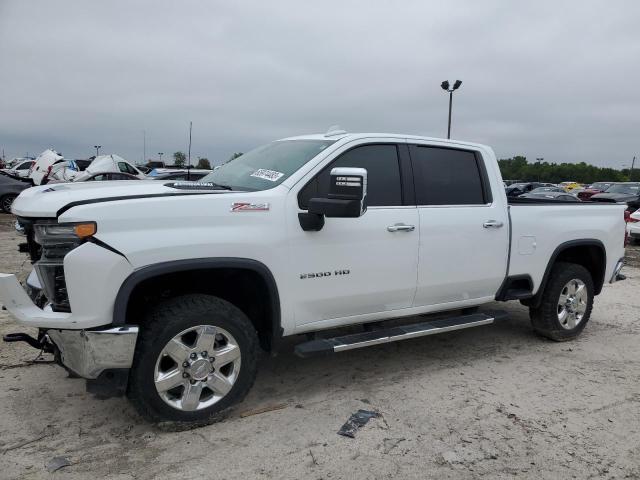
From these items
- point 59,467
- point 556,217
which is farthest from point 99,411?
point 556,217

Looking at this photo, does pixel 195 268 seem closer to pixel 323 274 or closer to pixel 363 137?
pixel 323 274

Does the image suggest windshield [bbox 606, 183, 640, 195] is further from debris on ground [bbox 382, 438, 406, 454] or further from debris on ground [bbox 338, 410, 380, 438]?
debris on ground [bbox 382, 438, 406, 454]

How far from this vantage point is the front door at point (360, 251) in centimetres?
361

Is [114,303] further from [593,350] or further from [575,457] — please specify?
[593,350]

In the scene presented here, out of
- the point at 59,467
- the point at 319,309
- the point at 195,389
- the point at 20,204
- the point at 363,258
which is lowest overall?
the point at 59,467

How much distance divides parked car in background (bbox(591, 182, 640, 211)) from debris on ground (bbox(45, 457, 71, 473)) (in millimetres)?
19011

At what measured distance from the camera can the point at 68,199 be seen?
3070 millimetres

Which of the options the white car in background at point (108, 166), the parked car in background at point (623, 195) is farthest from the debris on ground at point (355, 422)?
the parked car in background at point (623, 195)

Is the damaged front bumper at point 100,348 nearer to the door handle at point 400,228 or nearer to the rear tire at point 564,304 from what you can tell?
the door handle at point 400,228

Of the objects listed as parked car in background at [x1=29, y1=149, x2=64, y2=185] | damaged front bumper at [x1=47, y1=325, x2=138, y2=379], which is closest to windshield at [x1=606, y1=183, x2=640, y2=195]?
parked car in background at [x1=29, y1=149, x2=64, y2=185]

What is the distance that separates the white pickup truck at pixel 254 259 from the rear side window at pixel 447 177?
0.01 metres

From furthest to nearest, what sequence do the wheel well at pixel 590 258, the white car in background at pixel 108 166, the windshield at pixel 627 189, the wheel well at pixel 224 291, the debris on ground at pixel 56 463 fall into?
1. the windshield at pixel 627 189
2. the white car in background at pixel 108 166
3. the wheel well at pixel 590 258
4. the wheel well at pixel 224 291
5. the debris on ground at pixel 56 463

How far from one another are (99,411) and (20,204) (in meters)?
1.45

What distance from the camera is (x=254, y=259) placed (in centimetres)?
338
